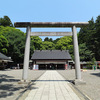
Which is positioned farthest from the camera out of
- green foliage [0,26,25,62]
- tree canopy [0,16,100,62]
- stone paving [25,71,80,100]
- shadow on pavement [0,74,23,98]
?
tree canopy [0,16,100,62]

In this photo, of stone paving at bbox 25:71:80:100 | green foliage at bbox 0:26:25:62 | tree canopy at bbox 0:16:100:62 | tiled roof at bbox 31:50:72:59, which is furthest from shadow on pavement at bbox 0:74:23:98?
green foliage at bbox 0:26:25:62

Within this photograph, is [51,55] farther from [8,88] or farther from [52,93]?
[52,93]

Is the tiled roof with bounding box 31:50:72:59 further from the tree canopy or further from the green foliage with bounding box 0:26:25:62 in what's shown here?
the green foliage with bounding box 0:26:25:62

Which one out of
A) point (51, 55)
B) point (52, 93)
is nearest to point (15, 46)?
point (51, 55)

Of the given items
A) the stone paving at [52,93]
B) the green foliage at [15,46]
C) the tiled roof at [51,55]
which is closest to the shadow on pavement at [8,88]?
the stone paving at [52,93]

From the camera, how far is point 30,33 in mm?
9320

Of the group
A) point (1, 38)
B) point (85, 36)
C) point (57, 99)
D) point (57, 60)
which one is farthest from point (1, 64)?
point (85, 36)

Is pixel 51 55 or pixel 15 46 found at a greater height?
pixel 15 46

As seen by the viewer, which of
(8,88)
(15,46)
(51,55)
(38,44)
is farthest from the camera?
(38,44)

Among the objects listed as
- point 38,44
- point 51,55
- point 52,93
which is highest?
point 38,44

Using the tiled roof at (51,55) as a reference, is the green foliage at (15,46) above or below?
above

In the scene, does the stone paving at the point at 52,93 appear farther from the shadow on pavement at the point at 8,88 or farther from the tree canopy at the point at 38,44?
the tree canopy at the point at 38,44

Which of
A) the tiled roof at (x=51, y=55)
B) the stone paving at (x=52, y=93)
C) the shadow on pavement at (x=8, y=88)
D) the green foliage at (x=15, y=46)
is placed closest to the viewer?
the stone paving at (x=52, y=93)

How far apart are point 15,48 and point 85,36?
3214 cm
